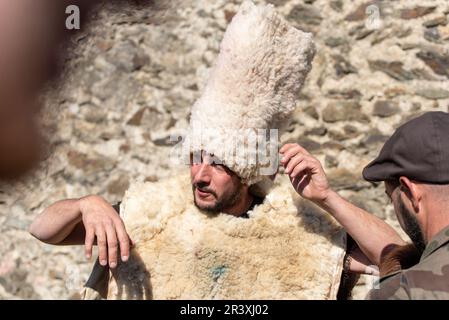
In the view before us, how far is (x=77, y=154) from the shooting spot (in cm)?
457

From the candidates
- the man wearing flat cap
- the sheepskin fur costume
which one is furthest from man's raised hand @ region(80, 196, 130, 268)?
the man wearing flat cap

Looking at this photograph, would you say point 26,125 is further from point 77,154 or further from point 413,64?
point 413,64

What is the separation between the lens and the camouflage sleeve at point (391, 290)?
5.07 ft

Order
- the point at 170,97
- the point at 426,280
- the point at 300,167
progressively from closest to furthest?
the point at 426,280, the point at 300,167, the point at 170,97

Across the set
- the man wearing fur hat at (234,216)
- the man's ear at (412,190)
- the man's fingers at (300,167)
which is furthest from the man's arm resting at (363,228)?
the man's ear at (412,190)

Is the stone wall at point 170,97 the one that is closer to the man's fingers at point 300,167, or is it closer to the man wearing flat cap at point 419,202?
the man's fingers at point 300,167

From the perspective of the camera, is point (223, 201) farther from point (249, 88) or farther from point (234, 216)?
point (249, 88)

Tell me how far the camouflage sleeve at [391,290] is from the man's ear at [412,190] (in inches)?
8.1

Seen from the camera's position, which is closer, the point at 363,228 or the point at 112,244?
the point at 112,244

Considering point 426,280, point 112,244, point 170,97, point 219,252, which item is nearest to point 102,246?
point 112,244

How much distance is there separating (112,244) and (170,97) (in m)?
2.58

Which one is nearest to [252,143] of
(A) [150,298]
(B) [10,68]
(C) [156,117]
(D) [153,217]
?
(D) [153,217]

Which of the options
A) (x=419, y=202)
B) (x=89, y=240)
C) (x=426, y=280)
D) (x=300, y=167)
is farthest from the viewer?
(x=300, y=167)

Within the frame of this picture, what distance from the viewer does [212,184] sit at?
7.34 ft
